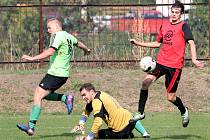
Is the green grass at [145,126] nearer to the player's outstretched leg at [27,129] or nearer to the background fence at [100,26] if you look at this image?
the player's outstretched leg at [27,129]

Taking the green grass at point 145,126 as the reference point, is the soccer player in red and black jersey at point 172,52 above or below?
above

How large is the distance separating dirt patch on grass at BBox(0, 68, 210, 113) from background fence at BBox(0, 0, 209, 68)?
3.54 ft

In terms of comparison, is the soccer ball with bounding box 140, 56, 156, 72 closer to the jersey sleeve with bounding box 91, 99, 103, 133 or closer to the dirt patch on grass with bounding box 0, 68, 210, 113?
the jersey sleeve with bounding box 91, 99, 103, 133

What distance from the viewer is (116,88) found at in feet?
65.6

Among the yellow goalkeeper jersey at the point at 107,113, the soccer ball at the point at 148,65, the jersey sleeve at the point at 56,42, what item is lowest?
the yellow goalkeeper jersey at the point at 107,113

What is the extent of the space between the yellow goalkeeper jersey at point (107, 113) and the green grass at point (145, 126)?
0.45m

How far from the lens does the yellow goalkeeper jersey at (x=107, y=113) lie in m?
11.7

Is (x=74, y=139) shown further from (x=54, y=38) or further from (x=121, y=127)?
(x=54, y=38)

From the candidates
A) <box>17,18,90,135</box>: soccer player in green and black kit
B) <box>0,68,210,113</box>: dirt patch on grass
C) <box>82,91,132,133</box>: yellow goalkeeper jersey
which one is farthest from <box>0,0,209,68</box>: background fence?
<box>82,91,132,133</box>: yellow goalkeeper jersey

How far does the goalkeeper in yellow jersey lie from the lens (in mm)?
11910

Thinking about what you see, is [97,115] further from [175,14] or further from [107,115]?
[175,14]

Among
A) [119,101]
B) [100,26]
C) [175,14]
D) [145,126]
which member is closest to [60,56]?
[175,14]

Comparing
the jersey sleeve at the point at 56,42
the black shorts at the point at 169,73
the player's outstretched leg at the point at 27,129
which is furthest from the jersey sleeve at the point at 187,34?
the player's outstretched leg at the point at 27,129

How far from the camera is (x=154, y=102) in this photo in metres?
19.0
